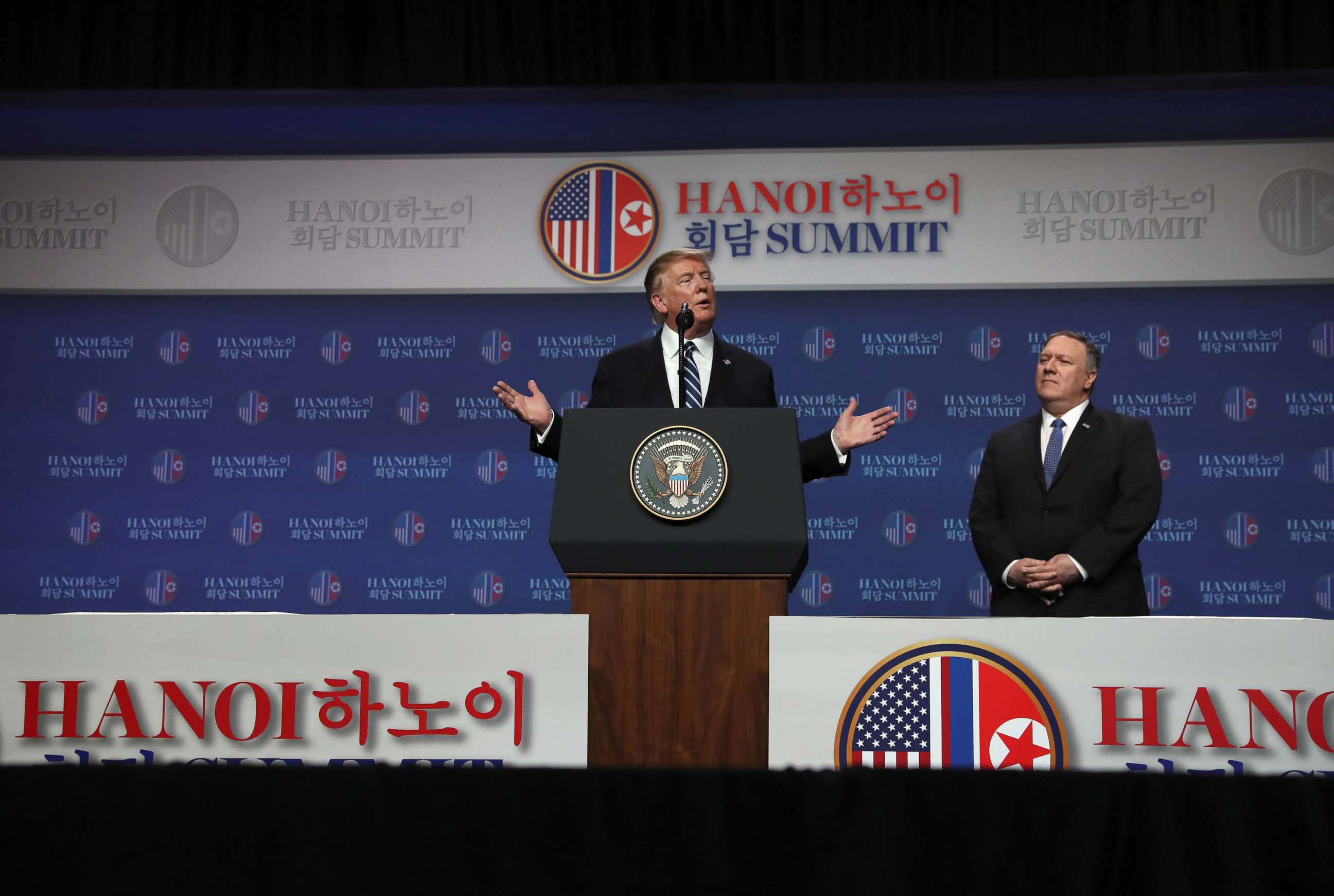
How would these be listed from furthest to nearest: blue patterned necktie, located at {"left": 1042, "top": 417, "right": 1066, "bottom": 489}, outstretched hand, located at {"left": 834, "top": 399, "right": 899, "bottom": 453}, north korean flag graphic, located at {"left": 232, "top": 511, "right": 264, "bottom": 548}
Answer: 1. north korean flag graphic, located at {"left": 232, "top": 511, "right": 264, "bottom": 548}
2. blue patterned necktie, located at {"left": 1042, "top": 417, "right": 1066, "bottom": 489}
3. outstretched hand, located at {"left": 834, "top": 399, "right": 899, "bottom": 453}

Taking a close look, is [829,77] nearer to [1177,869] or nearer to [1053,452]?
[1053,452]

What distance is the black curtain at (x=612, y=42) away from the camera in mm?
4273

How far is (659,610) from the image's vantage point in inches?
69.4

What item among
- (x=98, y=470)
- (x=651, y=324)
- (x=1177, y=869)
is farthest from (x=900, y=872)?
(x=98, y=470)

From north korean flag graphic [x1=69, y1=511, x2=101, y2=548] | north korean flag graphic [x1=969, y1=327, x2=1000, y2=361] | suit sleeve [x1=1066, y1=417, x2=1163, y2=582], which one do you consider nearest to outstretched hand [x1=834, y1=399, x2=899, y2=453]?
suit sleeve [x1=1066, y1=417, x2=1163, y2=582]

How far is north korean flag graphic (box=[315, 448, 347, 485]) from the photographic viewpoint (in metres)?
4.75

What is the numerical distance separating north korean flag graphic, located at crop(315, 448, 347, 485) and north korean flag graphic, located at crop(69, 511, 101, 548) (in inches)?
36.8

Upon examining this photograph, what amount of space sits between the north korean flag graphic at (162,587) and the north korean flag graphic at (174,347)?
873 mm

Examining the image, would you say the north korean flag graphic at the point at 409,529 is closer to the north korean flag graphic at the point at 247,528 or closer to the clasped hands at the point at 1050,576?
the north korean flag graphic at the point at 247,528

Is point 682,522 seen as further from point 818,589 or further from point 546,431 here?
point 818,589

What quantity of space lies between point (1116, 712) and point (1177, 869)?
27.1 inches

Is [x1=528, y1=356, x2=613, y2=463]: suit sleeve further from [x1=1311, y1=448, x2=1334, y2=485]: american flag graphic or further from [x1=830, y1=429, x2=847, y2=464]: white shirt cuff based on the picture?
[x1=1311, y1=448, x2=1334, y2=485]: american flag graphic

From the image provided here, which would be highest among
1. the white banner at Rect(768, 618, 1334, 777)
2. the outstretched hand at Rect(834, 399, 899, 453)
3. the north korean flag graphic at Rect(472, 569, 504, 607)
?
the outstretched hand at Rect(834, 399, 899, 453)

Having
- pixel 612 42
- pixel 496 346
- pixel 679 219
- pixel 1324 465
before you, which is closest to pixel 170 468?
pixel 496 346
